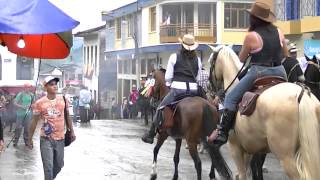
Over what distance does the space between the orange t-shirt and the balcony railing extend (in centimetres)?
2976

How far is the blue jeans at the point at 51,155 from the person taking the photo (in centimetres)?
812

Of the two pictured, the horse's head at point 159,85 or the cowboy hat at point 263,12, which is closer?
the cowboy hat at point 263,12

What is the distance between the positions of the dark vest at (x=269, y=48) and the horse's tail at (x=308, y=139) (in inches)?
39.9

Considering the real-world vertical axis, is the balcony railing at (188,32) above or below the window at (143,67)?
above

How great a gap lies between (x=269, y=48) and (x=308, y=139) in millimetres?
1465

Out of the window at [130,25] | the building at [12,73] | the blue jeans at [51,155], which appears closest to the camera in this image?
the blue jeans at [51,155]

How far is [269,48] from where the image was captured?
7.27 m

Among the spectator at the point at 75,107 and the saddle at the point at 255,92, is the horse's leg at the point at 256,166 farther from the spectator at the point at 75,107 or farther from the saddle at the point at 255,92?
the spectator at the point at 75,107

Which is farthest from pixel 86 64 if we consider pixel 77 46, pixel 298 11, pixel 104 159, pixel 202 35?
pixel 104 159

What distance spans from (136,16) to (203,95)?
3446cm

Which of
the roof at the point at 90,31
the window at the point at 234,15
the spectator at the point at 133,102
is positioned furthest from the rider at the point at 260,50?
the roof at the point at 90,31

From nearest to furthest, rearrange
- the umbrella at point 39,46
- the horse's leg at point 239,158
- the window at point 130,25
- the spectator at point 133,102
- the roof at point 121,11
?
the umbrella at point 39,46, the horse's leg at point 239,158, the spectator at point 133,102, the roof at point 121,11, the window at point 130,25

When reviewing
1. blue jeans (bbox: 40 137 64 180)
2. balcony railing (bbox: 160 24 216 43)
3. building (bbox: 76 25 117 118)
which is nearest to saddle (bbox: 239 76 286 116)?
blue jeans (bbox: 40 137 64 180)

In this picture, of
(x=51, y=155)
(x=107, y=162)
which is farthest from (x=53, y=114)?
(x=107, y=162)
